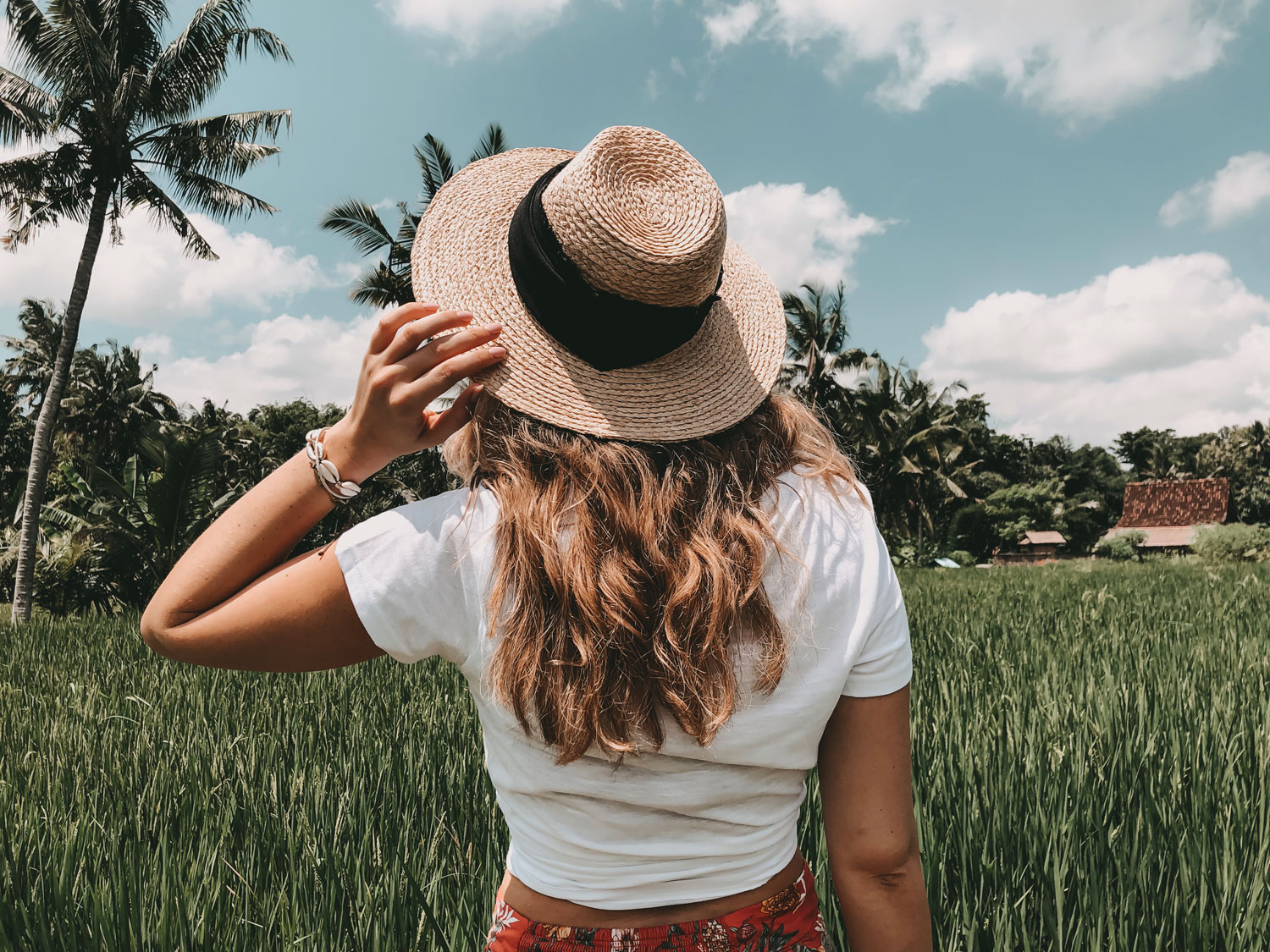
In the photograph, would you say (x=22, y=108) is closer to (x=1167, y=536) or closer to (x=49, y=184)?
(x=49, y=184)

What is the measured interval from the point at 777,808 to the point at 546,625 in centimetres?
32

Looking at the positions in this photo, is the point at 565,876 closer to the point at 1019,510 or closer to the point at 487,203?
the point at 487,203

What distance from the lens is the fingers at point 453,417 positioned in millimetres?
837

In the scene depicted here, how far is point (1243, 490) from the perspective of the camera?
147 feet

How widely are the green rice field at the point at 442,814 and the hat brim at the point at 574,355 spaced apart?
1202 mm

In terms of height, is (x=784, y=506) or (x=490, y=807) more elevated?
(x=784, y=506)

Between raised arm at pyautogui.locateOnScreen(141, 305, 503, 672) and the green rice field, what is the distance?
39.0 inches

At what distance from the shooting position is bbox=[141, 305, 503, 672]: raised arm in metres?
0.75

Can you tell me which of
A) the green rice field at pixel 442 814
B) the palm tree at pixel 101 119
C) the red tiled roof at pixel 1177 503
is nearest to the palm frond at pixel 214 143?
the palm tree at pixel 101 119

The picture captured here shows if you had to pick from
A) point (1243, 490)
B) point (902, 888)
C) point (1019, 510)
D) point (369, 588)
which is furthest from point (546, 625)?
point (1243, 490)

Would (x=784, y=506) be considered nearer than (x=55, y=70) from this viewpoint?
Yes

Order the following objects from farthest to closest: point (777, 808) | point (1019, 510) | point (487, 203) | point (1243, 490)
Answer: point (1243, 490)
point (1019, 510)
point (487, 203)
point (777, 808)

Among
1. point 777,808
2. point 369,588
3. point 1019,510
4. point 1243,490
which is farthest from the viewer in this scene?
point 1243,490

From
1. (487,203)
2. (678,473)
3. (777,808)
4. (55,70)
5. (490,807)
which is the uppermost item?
(55,70)
